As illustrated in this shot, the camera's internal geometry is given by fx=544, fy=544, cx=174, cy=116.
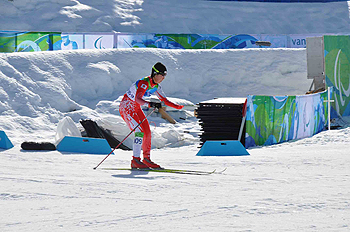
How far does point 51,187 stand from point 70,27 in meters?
32.0

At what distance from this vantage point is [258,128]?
1256cm

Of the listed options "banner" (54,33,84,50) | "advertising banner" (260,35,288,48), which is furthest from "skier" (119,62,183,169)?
"advertising banner" (260,35,288,48)

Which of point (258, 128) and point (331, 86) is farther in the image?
point (331, 86)

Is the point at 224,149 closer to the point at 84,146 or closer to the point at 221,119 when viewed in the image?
the point at 84,146

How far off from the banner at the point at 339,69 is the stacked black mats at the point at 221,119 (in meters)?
6.54

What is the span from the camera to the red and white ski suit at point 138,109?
7.82 metres

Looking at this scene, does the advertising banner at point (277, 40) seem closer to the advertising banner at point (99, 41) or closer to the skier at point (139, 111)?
the advertising banner at point (99, 41)

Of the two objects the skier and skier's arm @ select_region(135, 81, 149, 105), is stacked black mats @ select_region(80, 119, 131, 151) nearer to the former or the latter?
the skier

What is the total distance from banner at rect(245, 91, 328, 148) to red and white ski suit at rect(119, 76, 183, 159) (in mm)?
4706

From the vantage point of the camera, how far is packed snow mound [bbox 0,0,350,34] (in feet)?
123

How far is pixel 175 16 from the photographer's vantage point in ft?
133

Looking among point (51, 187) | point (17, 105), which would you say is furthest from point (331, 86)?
point (51, 187)

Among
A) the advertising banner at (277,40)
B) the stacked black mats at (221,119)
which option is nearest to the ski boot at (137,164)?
the stacked black mats at (221,119)

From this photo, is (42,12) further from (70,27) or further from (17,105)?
(17,105)
